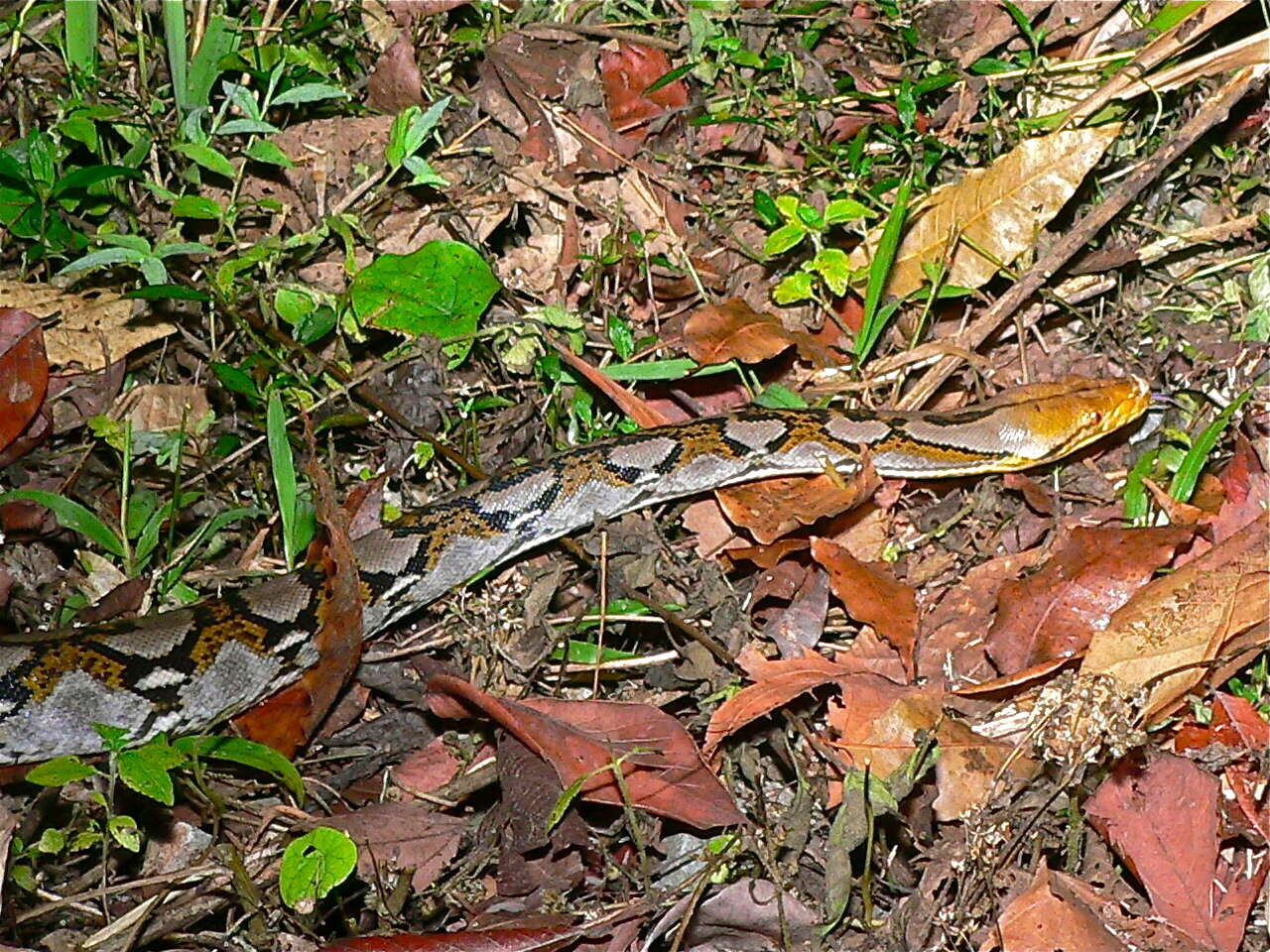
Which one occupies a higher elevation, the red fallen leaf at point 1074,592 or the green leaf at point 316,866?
the red fallen leaf at point 1074,592

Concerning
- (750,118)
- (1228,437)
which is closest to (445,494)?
(750,118)

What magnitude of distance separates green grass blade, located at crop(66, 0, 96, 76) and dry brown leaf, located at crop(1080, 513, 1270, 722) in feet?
15.8

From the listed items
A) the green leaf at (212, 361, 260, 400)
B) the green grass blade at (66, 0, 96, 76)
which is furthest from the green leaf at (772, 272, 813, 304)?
the green grass blade at (66, 0, 96, 76)

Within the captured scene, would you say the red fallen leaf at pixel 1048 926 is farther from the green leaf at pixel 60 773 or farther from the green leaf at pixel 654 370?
the green leaf at pixel 60 773

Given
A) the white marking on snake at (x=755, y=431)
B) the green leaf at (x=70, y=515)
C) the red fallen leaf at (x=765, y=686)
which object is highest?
the white marking on snake at (x=755, y=431)

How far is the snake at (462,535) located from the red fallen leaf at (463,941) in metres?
1.11

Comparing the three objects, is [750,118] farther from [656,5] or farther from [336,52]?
[336,52]

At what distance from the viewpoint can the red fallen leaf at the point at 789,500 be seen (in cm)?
520

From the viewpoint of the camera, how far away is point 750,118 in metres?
6.03

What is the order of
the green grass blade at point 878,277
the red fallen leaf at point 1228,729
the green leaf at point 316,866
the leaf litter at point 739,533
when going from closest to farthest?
the green leaf at point 316,866
the leaf litter at point 739,533
the red fallen leaf at point 1228,729
the green grass blade at point 878,277

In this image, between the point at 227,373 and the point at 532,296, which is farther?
the point at 532,296

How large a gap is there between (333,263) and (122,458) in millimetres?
1218

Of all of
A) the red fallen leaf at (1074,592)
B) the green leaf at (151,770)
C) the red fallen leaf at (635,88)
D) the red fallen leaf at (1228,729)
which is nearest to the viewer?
the green leaf at (151,770)

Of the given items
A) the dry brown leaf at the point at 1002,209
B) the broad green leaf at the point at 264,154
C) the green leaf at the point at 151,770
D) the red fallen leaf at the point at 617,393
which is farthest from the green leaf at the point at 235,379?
the dry brown leaf at the point at 1002,209
